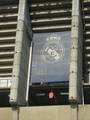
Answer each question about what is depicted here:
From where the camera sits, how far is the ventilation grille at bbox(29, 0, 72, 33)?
4531 cm

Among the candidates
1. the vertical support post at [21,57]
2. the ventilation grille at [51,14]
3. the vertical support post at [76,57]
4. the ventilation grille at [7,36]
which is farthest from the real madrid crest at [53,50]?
the ventilation grille at [7,36]

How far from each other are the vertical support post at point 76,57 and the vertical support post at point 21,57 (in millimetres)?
6018

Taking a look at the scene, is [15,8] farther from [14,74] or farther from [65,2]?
[14,74]

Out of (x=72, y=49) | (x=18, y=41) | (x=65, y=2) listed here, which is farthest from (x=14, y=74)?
(x=65, y=2)

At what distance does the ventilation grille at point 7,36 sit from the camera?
46.4m

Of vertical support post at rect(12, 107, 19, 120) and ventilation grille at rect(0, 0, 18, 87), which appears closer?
vertical support post at rect(12, 107, 19, 120)

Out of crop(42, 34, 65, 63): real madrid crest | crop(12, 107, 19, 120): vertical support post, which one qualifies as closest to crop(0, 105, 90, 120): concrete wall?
crop(12, 107, 19, 120): vertical support post

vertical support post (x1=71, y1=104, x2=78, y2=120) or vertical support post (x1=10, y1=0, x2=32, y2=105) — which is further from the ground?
vertical support post (x1=10, y1=0, x2=32, y2=105)

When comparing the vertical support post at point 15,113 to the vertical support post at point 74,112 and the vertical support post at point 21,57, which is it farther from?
the vertical support post at point 74,112

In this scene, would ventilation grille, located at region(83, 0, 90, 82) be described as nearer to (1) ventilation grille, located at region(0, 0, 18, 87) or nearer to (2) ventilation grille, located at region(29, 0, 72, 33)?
(2) ventilation grille, located at region(29, 0, 72, 33)

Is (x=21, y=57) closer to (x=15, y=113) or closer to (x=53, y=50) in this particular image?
(x=53, y=50)

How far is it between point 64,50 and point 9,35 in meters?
7.44

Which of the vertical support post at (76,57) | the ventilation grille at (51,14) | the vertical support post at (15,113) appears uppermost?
the ventilation grille at (51,14)

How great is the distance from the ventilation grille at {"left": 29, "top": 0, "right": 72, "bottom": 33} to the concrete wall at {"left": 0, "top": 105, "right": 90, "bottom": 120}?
440 inches
